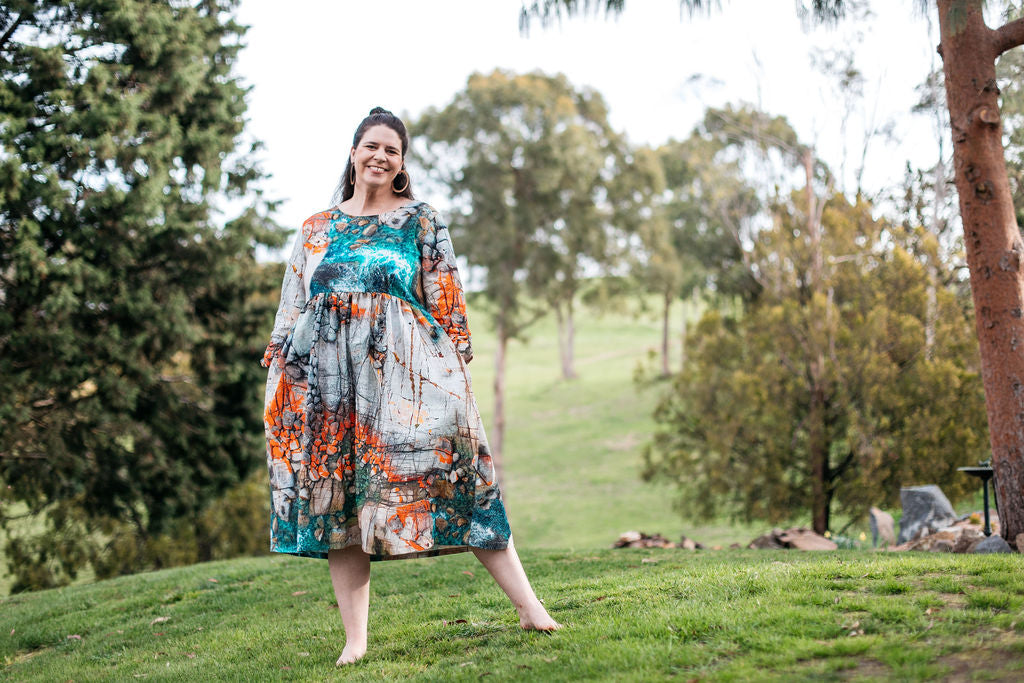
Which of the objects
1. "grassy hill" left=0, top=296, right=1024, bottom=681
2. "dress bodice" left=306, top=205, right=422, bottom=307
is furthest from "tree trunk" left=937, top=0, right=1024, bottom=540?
"dress bodice" left=306, top=205, right=422, bottom=307

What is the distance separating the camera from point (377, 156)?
326cm

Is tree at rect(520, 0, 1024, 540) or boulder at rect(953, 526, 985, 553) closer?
tree at rect(520, 0, 1024, 540)

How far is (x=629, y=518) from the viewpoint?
20.8m

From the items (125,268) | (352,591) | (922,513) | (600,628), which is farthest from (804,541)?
(125,268)

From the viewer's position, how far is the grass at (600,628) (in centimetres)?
262

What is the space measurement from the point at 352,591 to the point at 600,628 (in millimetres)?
936

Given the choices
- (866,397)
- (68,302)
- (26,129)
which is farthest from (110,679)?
(866,397)

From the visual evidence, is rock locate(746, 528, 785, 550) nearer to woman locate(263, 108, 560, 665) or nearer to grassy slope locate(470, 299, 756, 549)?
woman locate(263, 108, 560, 665)

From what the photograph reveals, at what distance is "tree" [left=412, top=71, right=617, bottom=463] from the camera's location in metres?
19.3

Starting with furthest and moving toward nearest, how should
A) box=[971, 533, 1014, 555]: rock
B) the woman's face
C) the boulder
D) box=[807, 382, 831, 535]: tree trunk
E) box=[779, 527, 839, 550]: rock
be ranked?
box=[807, 382, 831, 535]: tree trunk → box=[779, 527, 839, 550]: rock → the boulder → box=[971, 533, 1014, 555]: rock → the woman's face

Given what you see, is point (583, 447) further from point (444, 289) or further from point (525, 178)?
point (444, 289)

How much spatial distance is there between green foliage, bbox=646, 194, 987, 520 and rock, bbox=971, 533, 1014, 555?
5.77 meters

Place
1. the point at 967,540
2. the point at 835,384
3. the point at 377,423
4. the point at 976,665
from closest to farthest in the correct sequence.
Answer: the point at 976,665 → the point at 377,423 → the point at 967,540 → the point at 835,384

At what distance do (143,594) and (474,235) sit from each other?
47.7 ft
